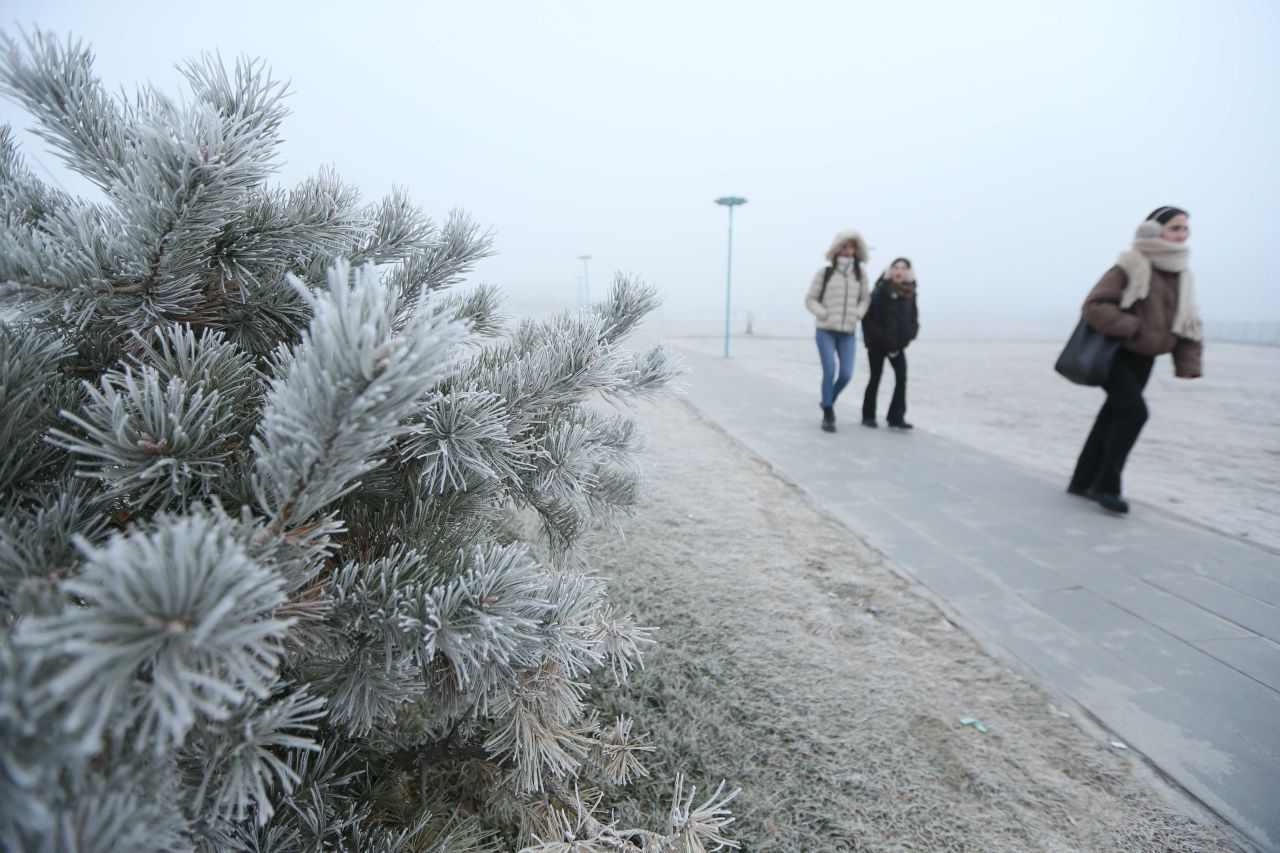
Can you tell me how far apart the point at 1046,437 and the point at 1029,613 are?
5168 millimetres

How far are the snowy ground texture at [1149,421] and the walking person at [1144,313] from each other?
101 cm

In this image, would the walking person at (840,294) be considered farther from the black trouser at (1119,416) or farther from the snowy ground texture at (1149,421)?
the black trouser at (1119,416)

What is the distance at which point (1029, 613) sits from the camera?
3127mm

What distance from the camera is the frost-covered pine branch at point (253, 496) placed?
52 centimetres

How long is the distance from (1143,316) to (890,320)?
2461mm

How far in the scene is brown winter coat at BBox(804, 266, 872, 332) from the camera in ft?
21.2

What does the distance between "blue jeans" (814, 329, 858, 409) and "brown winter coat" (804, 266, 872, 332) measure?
0.14m

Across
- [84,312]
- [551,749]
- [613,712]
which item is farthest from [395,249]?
[613,712]

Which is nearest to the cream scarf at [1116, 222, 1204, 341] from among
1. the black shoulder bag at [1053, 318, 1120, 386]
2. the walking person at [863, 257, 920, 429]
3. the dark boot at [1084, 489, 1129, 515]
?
the black shoulder bag at [1053, 318, 1120, 386]

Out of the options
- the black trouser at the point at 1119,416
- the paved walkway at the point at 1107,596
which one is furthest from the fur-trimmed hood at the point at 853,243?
the black trouser at the point at 1119,416

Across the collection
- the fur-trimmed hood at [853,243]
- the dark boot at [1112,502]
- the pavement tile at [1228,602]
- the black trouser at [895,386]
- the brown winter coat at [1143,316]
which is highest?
the fur-trimmed hood at [853,243]

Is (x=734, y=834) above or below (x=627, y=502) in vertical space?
below

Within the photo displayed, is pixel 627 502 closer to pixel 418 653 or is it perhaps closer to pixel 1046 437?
pixel 418 653

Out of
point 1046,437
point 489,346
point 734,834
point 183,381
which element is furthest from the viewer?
point 1046,437
